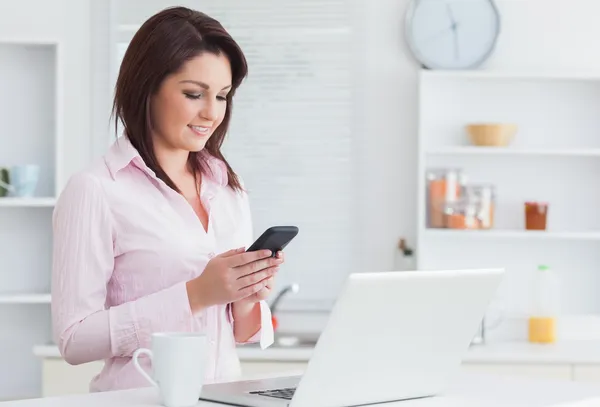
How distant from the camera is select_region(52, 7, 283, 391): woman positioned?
73.5 inches

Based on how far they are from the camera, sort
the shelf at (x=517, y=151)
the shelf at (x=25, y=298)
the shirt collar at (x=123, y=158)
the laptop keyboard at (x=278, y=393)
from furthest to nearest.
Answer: the shelf at (x=517, y=151) → the shelf at (x=25, y=298) → the shirt collar at (x=123, y=158) → the laptop keyboard at (x=278, y=393)

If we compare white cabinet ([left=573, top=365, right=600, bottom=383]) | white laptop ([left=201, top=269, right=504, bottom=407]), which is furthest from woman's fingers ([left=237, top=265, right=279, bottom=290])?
white cabinet ([left=573, top=365, right=600, bottom=383])

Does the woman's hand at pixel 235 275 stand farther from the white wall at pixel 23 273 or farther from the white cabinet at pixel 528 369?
the white wall at pixel 23 273

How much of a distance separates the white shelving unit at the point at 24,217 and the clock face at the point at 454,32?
4.86 ft

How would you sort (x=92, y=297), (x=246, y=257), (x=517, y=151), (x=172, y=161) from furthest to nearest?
(x=517, y=151) < (x=172, y=161) < (x=92, y=297) < (x=246, y=257)

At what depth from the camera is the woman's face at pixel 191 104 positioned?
6.56 ft

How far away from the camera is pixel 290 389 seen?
5.46 feet

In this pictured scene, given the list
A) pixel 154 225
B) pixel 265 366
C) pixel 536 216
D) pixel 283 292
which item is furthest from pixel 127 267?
pixel 536 216

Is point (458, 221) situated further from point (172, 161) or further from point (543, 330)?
point (172, 161)

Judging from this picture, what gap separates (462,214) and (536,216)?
0.29 meters

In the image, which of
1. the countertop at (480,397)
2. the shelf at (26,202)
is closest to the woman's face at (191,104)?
the countertop at (480,397)

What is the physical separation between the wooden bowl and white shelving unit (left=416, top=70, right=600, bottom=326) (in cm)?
11

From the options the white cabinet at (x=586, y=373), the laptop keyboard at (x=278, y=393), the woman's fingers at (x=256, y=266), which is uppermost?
the woman's fingers at (x=256, y=266)

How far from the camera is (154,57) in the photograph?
199 cm
